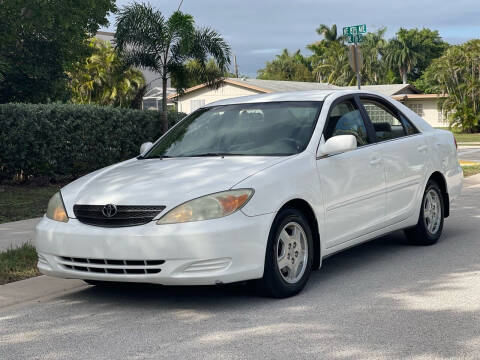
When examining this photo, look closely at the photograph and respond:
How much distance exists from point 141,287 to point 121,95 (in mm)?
44227

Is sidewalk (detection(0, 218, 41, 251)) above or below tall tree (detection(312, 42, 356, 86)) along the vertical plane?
below

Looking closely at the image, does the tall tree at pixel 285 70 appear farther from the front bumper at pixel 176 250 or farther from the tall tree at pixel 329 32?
the front bumper at pixel 176 250

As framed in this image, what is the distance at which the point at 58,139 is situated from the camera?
15398 millimetres

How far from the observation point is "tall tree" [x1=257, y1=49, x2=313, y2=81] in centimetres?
7619

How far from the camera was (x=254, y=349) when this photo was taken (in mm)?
4742

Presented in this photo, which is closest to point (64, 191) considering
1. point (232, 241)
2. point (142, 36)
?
point (232, 241)

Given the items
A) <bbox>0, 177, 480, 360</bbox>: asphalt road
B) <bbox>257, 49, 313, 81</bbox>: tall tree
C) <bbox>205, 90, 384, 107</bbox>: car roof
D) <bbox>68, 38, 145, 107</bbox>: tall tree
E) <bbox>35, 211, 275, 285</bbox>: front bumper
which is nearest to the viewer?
<bbox>0, 177, 480, 360</bbox>: asphalt road

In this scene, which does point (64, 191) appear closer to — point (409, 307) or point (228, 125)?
point (228, 125)

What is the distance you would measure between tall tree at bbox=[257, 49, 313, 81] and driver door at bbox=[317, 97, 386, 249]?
6869cm

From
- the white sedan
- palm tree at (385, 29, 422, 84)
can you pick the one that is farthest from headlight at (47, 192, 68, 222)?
palm tree at (385, 29, 422, 84)

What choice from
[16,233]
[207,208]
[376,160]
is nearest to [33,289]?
[207,208]

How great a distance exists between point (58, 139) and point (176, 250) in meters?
10.5

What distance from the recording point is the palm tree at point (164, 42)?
20.7 m

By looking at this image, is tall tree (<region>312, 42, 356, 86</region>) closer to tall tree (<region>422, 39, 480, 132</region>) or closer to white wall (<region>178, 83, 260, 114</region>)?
tall tree (<region>422, 39, 480, 132</region>)
